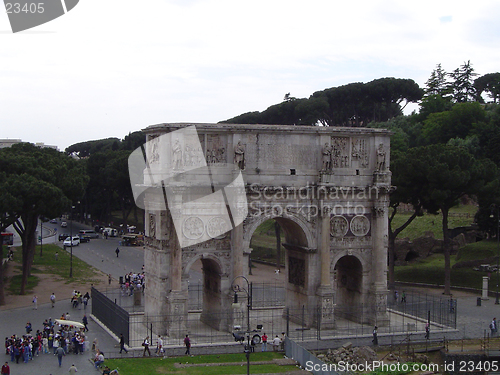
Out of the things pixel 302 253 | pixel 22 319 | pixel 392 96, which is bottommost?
pixel 22 319

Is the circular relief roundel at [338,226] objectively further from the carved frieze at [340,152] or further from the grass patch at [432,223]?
the grass patch at [432,223]

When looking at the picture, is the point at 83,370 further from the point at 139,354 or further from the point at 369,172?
the point at 369,172

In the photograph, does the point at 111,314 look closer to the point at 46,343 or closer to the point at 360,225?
the point at 46,343

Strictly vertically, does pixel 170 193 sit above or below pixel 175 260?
above

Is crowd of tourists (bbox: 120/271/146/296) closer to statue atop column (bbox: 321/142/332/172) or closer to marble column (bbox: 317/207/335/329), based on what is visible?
marble column (bbox: 317/207/335/329)

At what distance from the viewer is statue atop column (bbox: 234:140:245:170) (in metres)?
41.9

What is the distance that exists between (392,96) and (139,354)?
3145 inches

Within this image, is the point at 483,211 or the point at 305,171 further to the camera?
the point at 483,211

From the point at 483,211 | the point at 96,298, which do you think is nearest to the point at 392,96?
the point at 483,211

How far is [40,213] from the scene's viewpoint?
55188mm

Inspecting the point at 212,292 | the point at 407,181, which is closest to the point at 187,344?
the point at 212,292

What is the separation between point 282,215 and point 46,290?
26.6 metres

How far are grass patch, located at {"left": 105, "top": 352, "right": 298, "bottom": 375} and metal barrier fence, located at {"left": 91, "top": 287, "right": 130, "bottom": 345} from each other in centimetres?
327

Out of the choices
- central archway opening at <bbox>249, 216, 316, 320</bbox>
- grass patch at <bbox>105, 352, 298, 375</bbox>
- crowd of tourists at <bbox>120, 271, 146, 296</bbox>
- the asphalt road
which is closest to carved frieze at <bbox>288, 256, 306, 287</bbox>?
central archway opening at <bbox>249, 216, 316, 320</bbox>
